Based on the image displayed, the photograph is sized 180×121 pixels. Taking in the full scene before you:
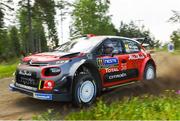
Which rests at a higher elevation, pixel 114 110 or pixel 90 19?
pixel 90 19

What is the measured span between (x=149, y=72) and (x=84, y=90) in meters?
3.29

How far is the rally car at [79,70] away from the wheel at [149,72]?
0.57m

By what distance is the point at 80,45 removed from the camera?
30.6 ft

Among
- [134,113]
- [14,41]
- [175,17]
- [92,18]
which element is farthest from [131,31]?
[134,113]

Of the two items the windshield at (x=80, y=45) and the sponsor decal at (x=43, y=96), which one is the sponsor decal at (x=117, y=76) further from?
the sponsor decal at (x=43, y=96)

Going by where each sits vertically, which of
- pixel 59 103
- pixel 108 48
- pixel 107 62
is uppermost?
pixel 108 48

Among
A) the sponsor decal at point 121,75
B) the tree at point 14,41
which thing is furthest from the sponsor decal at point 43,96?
the tree at point 14,41

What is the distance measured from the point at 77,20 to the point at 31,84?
5556 centimetres

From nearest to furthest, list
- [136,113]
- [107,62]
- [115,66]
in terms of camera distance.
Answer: [136,113]
[107,62]
[115,66]

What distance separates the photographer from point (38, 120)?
605 centimetres

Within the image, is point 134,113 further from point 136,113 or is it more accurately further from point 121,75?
point 121,75

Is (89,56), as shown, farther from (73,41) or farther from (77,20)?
(77,20)

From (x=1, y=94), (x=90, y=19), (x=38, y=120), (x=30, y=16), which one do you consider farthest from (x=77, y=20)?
(x=38, y=120)

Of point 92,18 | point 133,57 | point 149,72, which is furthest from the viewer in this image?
point 92,18
